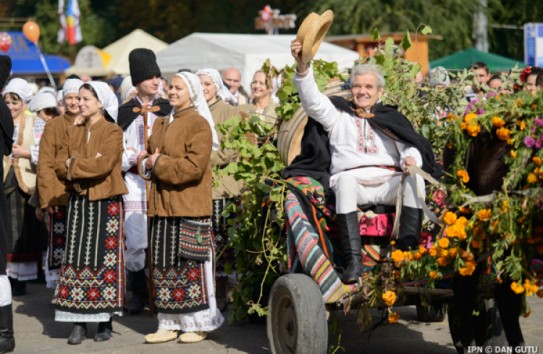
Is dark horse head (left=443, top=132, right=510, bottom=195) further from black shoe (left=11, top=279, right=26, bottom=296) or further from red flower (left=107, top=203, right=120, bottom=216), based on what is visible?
black shoe (left=11, top=279, right=26, bottom=296)

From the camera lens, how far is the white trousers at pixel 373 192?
259 inches

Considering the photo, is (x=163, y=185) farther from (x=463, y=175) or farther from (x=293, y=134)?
(x=463, y=175)

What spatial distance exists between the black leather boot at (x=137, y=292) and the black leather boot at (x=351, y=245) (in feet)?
10.4

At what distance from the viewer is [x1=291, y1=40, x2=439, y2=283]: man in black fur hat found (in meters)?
6.58

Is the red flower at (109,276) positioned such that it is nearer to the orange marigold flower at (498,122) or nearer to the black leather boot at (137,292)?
the black leather boot at (137,292)

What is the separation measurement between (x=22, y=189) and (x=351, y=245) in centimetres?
521

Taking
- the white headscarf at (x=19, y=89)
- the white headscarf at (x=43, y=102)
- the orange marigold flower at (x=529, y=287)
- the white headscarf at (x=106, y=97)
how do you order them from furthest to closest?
the white headscarf at (x=43, y=102)
the white headscarf at (x=19, y=89)
the white headscarf at (x=106, y=97)
the orange marigold flower at (x=529, y=287)

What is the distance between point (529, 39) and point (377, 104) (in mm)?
9111

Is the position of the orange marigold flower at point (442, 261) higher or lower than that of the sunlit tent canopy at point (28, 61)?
lower

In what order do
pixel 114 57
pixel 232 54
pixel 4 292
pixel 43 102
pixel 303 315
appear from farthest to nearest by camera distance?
pixel 114 57
pixel 232 54
pixel 43 102
pixel 4 292
pixel 303 315

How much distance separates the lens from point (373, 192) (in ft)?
22.6

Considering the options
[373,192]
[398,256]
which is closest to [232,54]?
[373,192]

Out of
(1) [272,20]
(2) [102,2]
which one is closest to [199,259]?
(1) [272,20]

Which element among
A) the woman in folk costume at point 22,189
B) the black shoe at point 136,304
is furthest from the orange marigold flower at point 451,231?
the woman in folk costume at point 22,189
